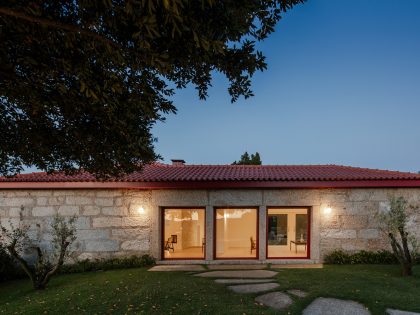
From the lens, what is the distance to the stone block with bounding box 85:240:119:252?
32.3ft

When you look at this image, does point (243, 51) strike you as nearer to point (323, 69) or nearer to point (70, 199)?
point (70, 199)

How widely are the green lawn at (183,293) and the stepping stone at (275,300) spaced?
0.19 metres

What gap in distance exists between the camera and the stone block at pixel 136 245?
32.4ft

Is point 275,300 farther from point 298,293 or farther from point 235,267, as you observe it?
point 235,267

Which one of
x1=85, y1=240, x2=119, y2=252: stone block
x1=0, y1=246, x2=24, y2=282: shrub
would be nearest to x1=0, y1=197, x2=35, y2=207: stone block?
x1=0, y1=246, x2=24, y2=282: shrub

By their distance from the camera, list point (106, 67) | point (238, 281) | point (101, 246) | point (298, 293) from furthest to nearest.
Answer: point (101, 246)
point (238, 281)
point (298, 293)
point (106, 67)

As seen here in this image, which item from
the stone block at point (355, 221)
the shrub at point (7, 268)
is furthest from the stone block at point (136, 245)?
the stone block at point (355, 221)

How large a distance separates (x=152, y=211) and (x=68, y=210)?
9.39 feet

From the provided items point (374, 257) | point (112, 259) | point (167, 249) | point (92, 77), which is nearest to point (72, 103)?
point (92, 77)

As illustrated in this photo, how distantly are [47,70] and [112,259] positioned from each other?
7332 mm

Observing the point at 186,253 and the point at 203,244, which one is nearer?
the point at 203,244

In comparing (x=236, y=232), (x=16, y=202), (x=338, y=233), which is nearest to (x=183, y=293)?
(x=236, y=232)

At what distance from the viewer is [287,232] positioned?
1095cm

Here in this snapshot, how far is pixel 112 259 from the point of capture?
Answer: 31.9 feet
